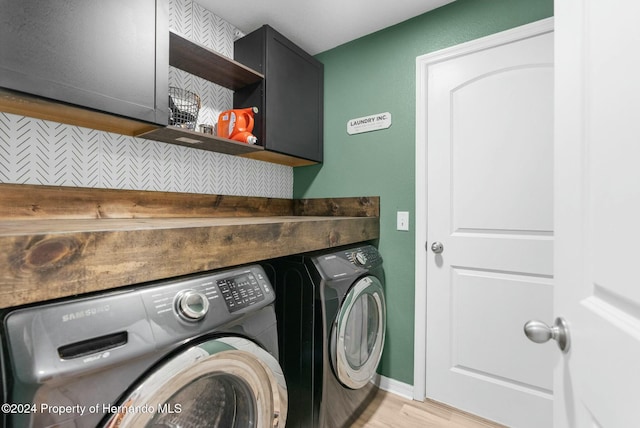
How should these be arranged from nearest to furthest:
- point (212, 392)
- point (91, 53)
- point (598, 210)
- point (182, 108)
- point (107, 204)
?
point (598, 210) → point (212, 392) → point (91, 53) → point (107, 204) → point (182, 108)

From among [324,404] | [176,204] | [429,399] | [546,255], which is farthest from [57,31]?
[429,399]

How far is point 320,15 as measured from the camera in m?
1.81

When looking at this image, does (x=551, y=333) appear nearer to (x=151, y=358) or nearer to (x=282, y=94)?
(x=151, y=358)

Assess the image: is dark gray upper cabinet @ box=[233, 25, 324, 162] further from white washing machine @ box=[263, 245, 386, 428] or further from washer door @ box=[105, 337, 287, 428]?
washer door @ box=[105, 337, 287, 428]

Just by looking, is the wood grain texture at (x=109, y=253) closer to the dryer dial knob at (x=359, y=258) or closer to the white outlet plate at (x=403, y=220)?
the dryer dial knob at (x=359, y=258)

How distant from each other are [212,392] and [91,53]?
1.31 meters

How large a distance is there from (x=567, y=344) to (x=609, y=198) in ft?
1.04

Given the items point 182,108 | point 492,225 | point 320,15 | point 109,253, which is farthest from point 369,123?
point 109,253

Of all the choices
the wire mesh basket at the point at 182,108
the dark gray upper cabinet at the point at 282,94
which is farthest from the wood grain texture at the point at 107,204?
the dark gray upper cabinet at the point at 282,94

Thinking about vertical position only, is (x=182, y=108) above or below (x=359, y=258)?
above

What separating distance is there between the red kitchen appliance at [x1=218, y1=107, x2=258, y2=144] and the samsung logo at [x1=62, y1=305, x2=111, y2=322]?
3.95 feet

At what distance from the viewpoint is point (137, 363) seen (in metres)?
0.68

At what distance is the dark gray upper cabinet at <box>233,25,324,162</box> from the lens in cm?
179

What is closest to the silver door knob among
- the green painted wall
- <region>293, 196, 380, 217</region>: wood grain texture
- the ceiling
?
the green painted wall
